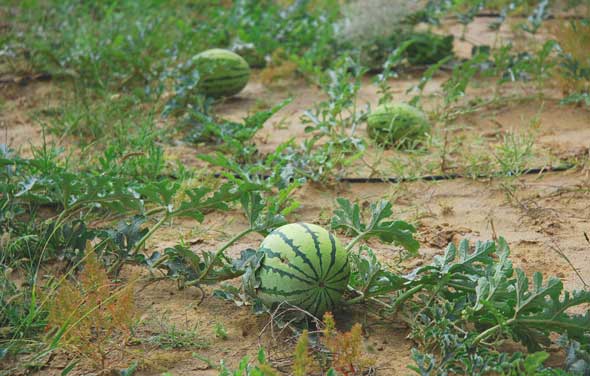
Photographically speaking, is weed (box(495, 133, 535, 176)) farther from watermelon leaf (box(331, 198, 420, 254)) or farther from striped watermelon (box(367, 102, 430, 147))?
watermelon leaf (box(331, 198, 420, 254))

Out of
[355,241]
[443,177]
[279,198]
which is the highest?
[355,241]

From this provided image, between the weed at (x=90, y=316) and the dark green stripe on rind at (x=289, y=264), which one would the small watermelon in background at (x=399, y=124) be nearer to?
the dark green stripe on rind at (x=289, y=264)

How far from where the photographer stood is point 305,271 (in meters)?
2.70

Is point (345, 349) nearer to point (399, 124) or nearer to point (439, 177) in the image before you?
point (439, 177)

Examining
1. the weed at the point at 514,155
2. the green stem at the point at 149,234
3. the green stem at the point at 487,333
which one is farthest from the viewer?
the weed at the point at 514,155

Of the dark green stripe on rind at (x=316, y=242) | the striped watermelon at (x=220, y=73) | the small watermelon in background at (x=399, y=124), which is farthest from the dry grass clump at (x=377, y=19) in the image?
the dark green stripe on rind at (x=316, y=242)

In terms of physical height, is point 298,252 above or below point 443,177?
above

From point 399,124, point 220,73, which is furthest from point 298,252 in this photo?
point 220,73

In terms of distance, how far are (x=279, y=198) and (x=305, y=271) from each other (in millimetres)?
735

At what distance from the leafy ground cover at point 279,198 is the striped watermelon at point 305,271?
0.23 ft

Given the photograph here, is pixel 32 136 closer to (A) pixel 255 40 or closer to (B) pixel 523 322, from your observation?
(A) pixel 255 40

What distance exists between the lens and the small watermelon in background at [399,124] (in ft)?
15.2

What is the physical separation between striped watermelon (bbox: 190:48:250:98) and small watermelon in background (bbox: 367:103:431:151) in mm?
1302

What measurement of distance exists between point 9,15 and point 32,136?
2.71m
